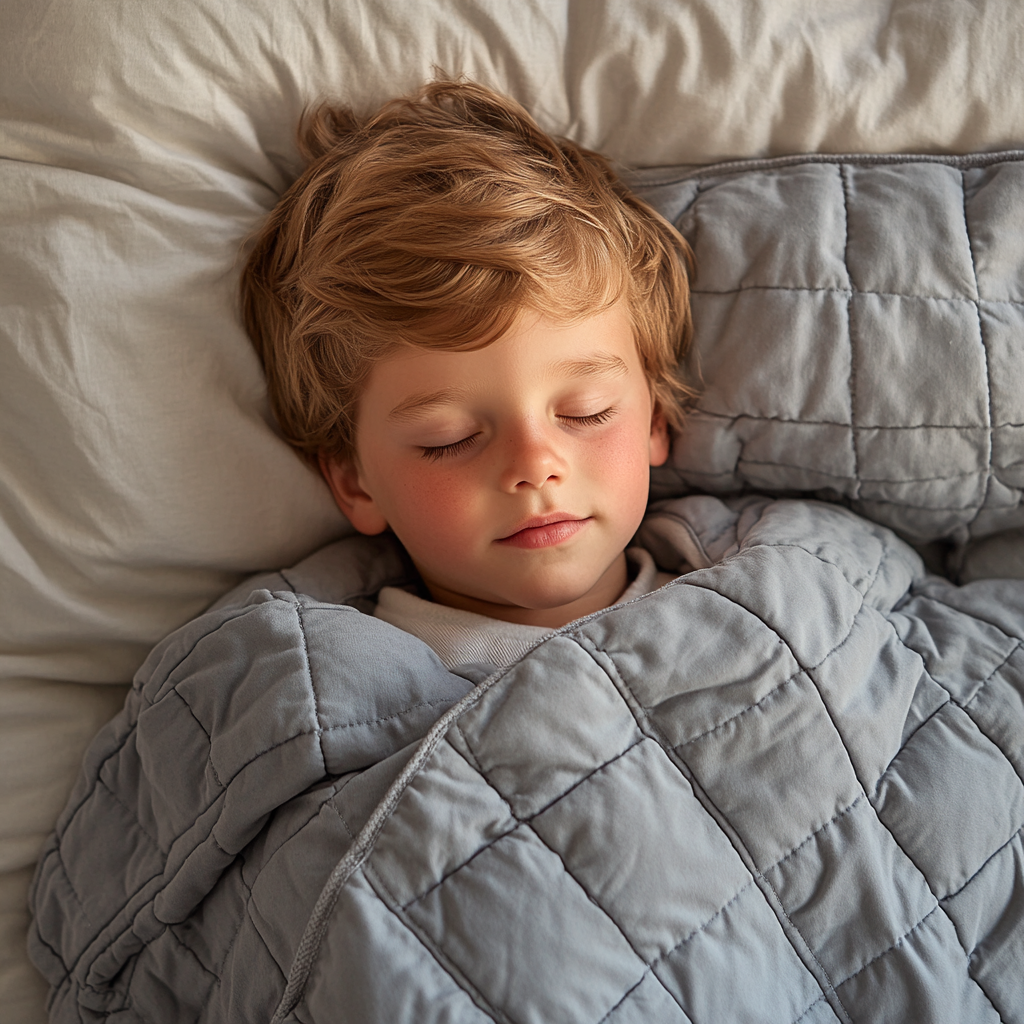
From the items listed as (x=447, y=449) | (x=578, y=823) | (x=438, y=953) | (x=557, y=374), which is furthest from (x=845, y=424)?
(x=438, y=953)

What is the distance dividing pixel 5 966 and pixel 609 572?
33.6 inches

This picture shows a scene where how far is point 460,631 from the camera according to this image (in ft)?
3.55

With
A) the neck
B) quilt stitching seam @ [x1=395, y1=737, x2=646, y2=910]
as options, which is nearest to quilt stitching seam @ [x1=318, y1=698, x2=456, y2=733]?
quilt stitching seam @ [x1=395, y1=737, x2=646, y2=910]

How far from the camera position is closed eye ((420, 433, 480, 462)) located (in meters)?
1.00

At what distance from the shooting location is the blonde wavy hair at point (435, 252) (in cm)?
99

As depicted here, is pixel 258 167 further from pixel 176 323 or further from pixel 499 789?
pixel 499 789

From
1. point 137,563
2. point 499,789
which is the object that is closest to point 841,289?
point 499,789

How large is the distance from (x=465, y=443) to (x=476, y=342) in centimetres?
11

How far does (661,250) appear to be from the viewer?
1.13m

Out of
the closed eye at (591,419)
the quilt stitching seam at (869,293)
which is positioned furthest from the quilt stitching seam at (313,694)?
the quilt stitching seam at (869,293)

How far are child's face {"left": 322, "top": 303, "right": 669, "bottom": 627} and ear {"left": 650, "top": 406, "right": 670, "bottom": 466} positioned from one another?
0.29 feet

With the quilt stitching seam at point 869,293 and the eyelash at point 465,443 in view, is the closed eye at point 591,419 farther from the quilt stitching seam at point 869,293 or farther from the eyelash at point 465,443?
the quilt stitching seam at point 869,293

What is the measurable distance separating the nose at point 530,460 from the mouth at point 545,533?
0.06m

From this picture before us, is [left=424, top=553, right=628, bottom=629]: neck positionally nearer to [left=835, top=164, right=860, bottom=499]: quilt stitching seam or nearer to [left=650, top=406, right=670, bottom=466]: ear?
[left=650, top=406, right=670, bottom=466]: ear
